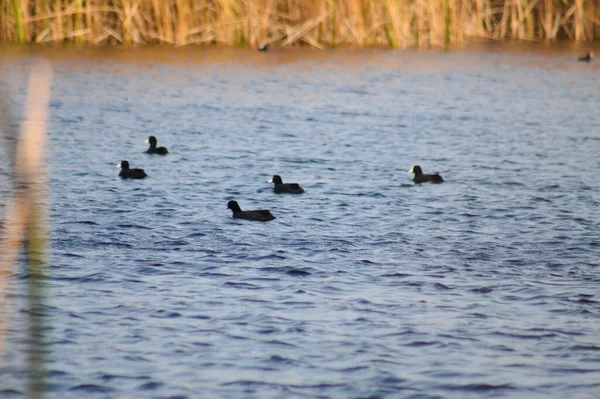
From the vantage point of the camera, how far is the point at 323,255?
36.1 ft

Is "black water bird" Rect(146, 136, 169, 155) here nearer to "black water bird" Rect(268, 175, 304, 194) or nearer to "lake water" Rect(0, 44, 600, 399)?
"lake water" Rect(0, 44, 600, 399)

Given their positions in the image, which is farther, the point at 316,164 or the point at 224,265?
the point at 316,164

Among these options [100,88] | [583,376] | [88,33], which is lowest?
[583,376]

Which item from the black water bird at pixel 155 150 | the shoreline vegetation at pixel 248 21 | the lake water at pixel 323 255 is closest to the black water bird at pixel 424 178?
the lake water at pixel 323 255

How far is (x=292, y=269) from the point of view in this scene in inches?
404

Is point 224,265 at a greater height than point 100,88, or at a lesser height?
lesser

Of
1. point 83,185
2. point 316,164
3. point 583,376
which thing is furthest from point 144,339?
point 316,164

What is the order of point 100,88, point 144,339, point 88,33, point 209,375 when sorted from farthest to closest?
point 88,33 < point 100,88 < point 144,339 < point 209,375

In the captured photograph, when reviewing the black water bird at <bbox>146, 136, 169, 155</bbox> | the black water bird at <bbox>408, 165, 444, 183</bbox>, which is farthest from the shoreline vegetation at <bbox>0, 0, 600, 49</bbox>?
the black water bird at <bbox>408, 165, 444, 183</bbox>

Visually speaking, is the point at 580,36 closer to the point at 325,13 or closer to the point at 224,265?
the point at 325,13

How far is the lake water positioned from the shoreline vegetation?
865cm

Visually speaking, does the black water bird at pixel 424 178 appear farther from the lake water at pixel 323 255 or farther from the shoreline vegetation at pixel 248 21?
the shoreline vegetation at pixel 248 21

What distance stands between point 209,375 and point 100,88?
2303cm

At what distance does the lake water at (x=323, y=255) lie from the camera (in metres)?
7.29
